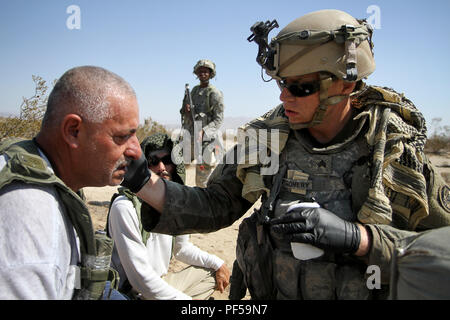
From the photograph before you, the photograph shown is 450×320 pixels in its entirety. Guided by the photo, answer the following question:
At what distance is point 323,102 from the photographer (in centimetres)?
198

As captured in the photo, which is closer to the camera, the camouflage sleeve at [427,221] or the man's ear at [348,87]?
the camouflage sleeve at [427,221]

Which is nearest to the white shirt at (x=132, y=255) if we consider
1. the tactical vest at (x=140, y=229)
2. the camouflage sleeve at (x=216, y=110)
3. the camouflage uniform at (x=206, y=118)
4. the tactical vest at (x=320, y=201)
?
the tactical vest at (x=140, y=229)

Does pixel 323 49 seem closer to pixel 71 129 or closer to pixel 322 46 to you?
pixel 322 46

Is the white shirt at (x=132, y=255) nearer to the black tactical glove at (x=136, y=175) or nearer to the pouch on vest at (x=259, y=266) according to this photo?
the black tactical glove at (x=136, y=175)

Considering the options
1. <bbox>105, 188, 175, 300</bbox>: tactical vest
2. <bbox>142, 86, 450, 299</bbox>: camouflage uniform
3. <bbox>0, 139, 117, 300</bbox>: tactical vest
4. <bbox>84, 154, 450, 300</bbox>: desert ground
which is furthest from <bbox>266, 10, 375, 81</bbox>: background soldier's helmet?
<bbox>84, 154, 450, 300</bbox>: desert ground

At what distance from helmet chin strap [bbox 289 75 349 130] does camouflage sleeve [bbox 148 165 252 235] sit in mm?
543

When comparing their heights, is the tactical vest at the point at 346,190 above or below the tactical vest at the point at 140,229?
above

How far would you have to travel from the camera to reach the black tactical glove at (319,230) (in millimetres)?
1614

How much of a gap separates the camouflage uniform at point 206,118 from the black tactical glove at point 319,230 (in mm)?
→ 6211

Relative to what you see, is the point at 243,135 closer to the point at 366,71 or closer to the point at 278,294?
the point at 366,71

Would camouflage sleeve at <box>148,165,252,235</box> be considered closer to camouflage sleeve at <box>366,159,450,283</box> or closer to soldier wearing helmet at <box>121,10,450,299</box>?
soldier wearing helmet at <box>121,10,450,299</box>

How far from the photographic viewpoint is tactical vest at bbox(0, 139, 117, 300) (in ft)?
4.17

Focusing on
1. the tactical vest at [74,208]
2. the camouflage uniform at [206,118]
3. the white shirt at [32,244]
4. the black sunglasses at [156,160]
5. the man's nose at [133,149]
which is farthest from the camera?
the camouflage uniform at [206,118]

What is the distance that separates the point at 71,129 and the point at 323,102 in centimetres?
136
